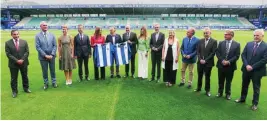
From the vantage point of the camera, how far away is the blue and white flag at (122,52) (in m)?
8.30

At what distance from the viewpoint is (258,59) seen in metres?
5.57

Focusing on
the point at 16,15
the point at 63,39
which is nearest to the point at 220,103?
the point at 63,39

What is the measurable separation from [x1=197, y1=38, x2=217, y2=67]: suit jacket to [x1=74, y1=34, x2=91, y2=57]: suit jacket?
3.58 metres

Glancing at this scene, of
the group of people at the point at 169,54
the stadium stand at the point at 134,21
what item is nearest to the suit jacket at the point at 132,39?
the group of people at the point at 169,54

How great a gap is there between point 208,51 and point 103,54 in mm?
3473

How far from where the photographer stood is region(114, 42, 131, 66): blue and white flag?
27.2ft

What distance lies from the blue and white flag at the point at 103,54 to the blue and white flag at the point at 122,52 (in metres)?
0.21

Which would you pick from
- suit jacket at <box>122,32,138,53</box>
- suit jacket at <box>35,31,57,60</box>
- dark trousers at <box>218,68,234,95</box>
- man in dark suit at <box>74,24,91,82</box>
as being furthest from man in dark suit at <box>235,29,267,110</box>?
suit jacket at <box>35,31,57,60</box>

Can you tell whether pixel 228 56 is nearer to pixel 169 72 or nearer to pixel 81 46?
pixel 169 72

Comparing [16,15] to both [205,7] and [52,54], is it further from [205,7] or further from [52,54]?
[52,54]

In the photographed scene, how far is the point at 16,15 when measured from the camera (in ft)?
238

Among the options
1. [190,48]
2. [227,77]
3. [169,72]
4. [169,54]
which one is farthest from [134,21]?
[227,77]

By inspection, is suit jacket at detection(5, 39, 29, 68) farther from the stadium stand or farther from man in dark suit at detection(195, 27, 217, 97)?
the stadium stand

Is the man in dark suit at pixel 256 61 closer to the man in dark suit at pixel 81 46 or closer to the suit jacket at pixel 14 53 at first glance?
the man in dark suit at pixel 81 46
